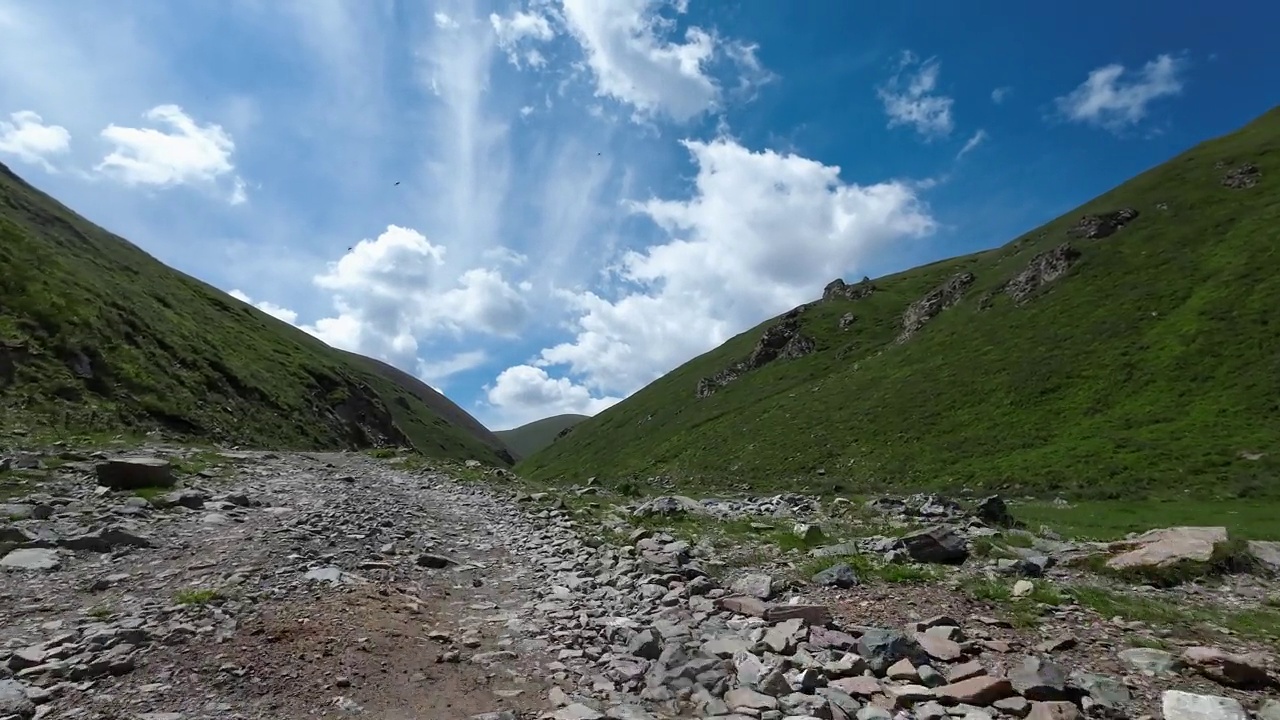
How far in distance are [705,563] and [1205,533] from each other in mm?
11479

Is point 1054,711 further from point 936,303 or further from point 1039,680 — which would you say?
point 936,303

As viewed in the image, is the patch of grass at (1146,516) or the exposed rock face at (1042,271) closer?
the patch of grass at (1146,516)

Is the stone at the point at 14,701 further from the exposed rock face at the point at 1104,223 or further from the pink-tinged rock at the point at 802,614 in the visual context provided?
the exposed rock face at the point at 1104,223

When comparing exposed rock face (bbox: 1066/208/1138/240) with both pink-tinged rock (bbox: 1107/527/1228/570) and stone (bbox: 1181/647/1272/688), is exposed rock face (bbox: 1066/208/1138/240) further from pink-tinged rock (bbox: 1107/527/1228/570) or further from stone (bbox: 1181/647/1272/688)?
stone (bbox: 1181/647/1272/688)

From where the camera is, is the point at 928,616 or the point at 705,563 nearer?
the point at 928,616

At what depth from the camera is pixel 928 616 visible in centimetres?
941

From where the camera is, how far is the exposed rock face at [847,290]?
131125 mm

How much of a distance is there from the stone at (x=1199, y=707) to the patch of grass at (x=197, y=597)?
11.3 meters

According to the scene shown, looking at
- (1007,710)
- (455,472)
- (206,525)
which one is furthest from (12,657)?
(455,472)

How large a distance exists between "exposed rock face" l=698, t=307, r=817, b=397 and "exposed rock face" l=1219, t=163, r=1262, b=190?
59.9 m

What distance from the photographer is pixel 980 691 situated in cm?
658

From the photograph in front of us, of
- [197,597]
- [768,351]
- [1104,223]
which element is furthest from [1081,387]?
[768,351]

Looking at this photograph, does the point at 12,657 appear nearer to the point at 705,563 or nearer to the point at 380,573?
the point at 380,573

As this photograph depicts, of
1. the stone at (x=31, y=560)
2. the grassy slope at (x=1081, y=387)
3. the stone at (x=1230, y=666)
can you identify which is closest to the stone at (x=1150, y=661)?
the stone at (x=1230, y=666)
